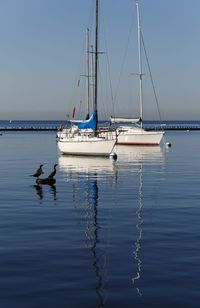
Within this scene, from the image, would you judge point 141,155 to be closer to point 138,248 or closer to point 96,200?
point 96,200

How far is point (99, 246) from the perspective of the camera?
14.4 metres

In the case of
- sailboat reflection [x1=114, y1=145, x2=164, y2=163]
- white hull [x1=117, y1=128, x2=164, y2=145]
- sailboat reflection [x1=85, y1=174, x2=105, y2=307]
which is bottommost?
sailboat reflection [x1=114, y1=145, x2=164, y2=163]

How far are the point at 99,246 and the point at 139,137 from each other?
61667 mm

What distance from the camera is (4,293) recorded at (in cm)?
1038

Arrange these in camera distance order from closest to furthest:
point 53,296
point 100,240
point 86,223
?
point 53,296 → point 100,240 → point 86,223

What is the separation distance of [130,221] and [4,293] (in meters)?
8.45

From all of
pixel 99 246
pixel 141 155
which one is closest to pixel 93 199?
pixel 99 246

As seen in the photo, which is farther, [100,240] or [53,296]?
[100,240]

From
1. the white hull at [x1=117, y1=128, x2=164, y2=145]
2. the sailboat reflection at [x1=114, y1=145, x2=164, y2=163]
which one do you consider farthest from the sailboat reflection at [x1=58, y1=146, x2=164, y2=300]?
the white hull at [x1=117, y1=128, x2=164, y2=145]

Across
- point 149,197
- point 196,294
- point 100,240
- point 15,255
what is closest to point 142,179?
point 149,197

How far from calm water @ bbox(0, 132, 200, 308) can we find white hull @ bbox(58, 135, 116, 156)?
2232 centimetres

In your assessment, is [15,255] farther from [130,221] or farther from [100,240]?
[130,221]

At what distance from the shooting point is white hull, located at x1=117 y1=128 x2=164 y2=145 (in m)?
75.4

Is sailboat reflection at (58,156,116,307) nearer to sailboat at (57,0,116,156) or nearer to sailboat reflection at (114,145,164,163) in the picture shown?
sailboat at (57,0,116,156)
